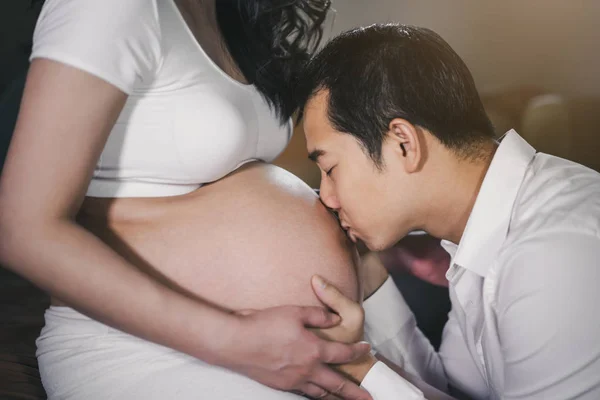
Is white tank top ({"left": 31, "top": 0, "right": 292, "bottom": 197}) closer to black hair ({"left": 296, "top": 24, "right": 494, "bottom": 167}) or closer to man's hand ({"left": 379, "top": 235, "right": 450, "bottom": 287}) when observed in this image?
black hair ({"left": 296, "top": 24, "right": 494, "bottom": 167})

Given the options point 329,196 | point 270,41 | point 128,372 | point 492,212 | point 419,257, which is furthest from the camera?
point 419,257

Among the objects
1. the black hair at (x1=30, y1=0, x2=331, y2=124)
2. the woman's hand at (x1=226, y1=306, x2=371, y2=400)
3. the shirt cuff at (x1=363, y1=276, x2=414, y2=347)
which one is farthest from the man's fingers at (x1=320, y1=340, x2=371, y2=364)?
the black hair at (x1=30, y1=0, x2=331, y2=124)

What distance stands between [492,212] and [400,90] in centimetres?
26

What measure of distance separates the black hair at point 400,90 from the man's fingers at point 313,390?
1.28ft

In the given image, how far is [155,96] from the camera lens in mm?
923

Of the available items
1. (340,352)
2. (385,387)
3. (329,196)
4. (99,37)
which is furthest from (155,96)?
(385,387)

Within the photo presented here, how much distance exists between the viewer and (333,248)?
1051 millimetres

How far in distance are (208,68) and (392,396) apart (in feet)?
2.01

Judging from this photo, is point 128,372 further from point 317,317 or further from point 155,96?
point 155,96

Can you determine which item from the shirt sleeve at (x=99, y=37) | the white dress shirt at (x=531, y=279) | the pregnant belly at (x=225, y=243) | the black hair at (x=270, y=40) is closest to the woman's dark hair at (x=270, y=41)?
the black hair at (x=270, y=40)

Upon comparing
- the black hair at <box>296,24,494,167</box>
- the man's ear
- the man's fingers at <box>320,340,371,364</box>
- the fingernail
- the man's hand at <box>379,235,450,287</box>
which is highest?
the black hair at <box>296,24,494,167</box>

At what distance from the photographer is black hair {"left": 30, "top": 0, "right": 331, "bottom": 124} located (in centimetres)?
114

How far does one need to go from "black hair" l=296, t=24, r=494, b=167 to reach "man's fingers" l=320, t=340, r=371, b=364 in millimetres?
316

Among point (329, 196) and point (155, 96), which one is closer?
point (155, 96)
